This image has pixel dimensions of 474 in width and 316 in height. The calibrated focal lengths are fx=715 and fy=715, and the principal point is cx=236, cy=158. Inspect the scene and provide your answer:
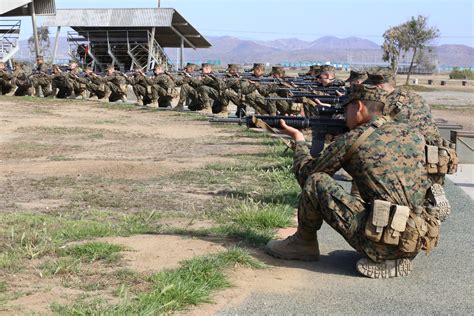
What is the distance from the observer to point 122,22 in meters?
41.6

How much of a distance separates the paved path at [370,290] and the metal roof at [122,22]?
3528cm

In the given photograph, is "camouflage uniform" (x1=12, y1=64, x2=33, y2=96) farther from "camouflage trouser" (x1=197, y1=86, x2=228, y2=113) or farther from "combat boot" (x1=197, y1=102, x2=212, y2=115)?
"camouflage trouser" (x1=197, y1=86, x2=228, y2=113)

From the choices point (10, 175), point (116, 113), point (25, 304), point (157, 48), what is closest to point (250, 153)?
point (10, 175)

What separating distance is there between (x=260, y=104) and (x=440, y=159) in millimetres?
10380

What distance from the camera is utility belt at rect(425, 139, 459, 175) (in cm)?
715

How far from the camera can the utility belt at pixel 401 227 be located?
196 inches

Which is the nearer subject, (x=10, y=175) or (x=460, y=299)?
(x=460, y=299)

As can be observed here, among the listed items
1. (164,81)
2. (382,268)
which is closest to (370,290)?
(382,268)

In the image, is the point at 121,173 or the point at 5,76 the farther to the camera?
the point at 5,76

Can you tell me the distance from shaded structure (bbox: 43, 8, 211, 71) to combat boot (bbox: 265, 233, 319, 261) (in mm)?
35303

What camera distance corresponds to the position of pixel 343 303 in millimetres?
4797

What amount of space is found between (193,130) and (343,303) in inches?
498

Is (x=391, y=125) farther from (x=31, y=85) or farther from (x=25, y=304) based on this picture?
(x=31, y=85)

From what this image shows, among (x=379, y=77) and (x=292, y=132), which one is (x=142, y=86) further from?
(x=292, y=132)
